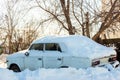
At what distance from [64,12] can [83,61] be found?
37.7 feet

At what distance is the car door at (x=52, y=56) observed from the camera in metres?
11.8

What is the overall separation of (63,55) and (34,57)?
1438 mm

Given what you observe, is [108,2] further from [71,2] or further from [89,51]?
[89,51]

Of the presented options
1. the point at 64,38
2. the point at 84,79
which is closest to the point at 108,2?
the point at 64,38

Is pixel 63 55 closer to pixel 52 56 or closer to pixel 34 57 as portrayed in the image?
pixel 52 56

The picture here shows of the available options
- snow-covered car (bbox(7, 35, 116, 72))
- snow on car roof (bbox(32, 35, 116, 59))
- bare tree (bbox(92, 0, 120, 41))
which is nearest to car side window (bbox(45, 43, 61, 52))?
snow-covered car (bbox(7, 35, 116, 72))

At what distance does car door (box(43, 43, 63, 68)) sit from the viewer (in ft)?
38.7

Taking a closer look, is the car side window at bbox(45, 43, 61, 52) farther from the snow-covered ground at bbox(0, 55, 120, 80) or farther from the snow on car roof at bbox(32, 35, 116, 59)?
the snow-covered ground at bbox(0, 55, 120, 80)

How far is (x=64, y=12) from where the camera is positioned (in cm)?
2219

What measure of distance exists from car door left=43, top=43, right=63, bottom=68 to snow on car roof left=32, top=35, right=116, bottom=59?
0.75 feet

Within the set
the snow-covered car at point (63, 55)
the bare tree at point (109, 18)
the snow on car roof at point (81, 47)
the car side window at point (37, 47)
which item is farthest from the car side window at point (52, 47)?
the bare tree at point (109, 18)

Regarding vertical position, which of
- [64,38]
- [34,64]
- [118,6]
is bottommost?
[34,64]

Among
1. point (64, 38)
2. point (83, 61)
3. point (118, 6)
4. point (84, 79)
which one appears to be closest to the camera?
point (84, 79)

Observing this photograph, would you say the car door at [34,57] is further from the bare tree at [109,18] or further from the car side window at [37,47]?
the bare tree at [109,18]
